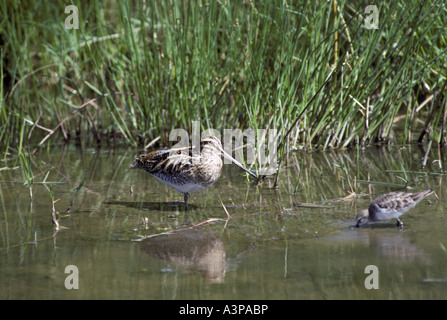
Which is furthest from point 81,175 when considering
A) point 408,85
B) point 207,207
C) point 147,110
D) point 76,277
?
point 408,85

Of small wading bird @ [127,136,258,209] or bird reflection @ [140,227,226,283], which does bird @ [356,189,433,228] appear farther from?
small wading bird @ [127,136,258,209]

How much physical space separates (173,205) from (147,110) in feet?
6.59

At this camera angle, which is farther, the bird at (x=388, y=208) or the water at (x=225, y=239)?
the bird at (x=388, y=208)

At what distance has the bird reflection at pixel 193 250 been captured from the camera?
12.2 ft

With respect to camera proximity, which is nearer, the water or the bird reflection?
the water

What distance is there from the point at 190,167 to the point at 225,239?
934 millimetres

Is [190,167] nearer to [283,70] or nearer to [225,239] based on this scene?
[225,239]

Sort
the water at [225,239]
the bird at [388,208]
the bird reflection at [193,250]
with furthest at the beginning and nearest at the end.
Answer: the bird at [388,208], the bird reflection at [193,250], the water at [225,239]

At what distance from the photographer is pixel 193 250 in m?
4.09

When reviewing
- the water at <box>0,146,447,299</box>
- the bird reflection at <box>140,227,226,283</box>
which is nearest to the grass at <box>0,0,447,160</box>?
the water at <box>0,146,447,299</box>

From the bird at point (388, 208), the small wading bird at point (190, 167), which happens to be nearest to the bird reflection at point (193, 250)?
the small wading bird at point (190, 167)

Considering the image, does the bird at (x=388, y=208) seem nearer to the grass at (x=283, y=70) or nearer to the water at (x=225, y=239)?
the water at (x=225, y=239)

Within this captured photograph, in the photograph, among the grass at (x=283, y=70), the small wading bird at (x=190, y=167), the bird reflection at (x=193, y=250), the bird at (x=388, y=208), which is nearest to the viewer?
the bird reflection at (x=193, y=250)

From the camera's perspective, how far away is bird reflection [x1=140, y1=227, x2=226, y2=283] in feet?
12.2
